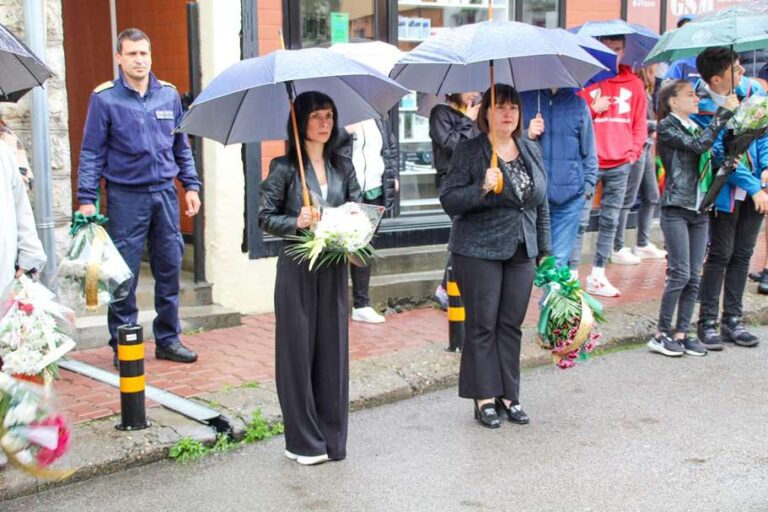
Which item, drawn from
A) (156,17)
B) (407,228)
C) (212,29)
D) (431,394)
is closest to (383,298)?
(407,228)

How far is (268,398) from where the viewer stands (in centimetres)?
593

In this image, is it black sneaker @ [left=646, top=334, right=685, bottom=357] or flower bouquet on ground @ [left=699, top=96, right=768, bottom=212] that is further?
black sneaker @ [left=646, top=334, right=685, bottom=357]

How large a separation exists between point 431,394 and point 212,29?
3.58 metres

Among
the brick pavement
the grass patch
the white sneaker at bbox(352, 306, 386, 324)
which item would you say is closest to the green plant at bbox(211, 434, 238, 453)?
the grass patch

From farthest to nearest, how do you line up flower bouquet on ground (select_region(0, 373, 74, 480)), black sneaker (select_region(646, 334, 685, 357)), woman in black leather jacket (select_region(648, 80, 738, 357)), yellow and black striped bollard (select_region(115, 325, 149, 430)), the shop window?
the shop window
black sneaker (select_region(646, 334, 685, 357))
woman in black leather jacket (select_region(648, 80, 738, 357))
yellow and black striped bollard (select_region(115, 325, 149, 430))
flower bouquet on ground (select_region(0, 373, 74, 480))

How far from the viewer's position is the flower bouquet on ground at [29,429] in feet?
12.6

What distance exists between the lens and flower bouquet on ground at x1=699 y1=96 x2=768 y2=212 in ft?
22.0

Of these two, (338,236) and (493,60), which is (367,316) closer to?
(493,60)

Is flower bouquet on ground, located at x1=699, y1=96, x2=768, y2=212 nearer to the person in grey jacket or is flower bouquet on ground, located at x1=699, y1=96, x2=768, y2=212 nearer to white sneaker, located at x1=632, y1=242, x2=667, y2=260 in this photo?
the person in grey jacket

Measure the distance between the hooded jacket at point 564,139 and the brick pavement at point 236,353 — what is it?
125cm

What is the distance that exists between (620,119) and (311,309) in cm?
468

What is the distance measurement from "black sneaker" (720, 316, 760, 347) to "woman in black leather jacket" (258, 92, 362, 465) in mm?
3777

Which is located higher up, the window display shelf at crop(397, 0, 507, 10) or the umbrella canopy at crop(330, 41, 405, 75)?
the window display shelf at crop(397, 0, 507, 10)

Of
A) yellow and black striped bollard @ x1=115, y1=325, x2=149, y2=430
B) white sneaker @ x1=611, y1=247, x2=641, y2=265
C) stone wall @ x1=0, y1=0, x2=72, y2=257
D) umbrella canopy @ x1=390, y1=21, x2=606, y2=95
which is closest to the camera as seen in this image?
umbrella canopy @ x1=390, y1=21, x2=606, y2=95
